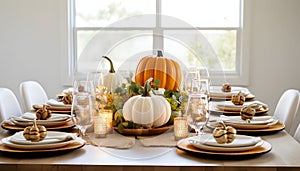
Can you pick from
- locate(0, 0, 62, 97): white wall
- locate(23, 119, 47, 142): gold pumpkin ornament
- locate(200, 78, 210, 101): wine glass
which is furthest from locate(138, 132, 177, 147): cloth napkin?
locate(0, 0, 62, 97): white wall

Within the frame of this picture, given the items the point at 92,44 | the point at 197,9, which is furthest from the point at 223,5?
the point at 92,44

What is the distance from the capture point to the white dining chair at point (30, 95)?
281 cm

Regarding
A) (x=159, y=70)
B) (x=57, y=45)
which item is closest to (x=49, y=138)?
(x=159, y=70)

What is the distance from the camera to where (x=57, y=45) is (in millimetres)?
4059

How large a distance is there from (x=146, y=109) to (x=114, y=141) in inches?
6.3

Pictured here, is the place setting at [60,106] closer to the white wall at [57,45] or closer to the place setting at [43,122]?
the place setting at [43,122]

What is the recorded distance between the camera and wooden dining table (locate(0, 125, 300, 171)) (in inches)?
50.7

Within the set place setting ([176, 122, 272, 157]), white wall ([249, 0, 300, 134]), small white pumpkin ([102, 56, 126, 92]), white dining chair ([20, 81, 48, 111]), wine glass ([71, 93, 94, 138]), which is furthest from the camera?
white wall ([249, 0, 300, 134])

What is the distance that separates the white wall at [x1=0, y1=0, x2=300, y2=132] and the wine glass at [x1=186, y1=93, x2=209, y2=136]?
2578mm

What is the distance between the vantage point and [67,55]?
13.3ft

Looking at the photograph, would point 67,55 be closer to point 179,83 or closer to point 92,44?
point 92,44

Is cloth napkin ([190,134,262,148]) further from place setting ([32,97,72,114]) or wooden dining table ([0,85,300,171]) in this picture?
place setting ([32,97,72,114])

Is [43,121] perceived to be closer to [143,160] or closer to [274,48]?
[143,160]

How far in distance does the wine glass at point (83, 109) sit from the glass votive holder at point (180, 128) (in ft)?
0.94
